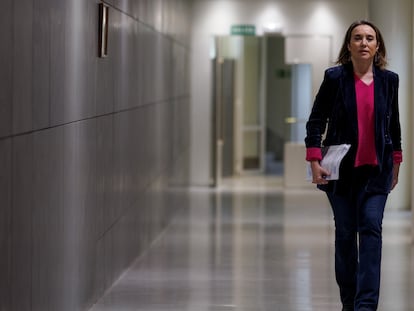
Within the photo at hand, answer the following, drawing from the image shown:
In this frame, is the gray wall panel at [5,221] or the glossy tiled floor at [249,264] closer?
the gray wall panel at [5,221]

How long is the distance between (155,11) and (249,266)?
3.67 m

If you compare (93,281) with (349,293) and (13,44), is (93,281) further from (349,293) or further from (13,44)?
(13,44)

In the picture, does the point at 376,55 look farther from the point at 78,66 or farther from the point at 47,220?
the point at 47,220

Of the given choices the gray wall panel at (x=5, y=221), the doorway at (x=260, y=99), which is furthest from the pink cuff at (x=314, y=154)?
the doorway at (x=260, y=99)

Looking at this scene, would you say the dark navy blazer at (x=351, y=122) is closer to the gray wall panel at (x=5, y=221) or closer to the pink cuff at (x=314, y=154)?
the pink cuff at (x=314, y=154)

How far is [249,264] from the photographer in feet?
34.0

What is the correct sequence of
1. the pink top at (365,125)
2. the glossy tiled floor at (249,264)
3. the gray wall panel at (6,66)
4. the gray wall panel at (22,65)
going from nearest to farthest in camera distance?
1. the gray wall panel at (6,66)
2. the gray wall panel at (22,65)
3. the pink top at (365,125)
4. the glossy tiled floor at (249,264)

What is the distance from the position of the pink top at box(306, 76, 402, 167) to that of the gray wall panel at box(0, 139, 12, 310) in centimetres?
237

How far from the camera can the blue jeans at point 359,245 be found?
6477 mm

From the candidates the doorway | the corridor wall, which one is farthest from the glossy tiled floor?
the doorway

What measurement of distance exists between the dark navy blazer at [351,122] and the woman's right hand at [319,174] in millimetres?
70

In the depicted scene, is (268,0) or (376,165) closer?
(376,165)

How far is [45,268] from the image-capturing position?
6.14m

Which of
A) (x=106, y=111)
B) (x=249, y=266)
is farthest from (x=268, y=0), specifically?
(x=106, y=111)
